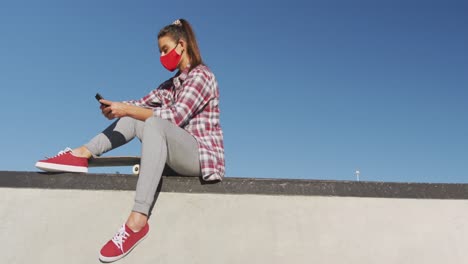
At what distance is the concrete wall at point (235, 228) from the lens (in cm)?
245

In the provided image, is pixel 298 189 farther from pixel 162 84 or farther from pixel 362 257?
pixel 162 84

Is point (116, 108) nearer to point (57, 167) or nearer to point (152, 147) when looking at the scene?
point (152, 147)

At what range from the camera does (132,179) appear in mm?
2559

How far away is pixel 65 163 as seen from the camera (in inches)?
99.9

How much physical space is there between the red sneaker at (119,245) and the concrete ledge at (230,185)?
0.35m

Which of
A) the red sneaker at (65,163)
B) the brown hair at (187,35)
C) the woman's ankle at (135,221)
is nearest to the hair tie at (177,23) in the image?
the brown hair at (187,35)

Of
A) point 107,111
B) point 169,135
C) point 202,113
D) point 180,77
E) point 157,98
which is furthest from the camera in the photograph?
point 157,98

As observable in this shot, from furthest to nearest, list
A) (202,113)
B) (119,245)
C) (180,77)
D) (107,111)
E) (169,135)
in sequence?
(180,77), (202,113), (107,111), (169,135), (119,245)

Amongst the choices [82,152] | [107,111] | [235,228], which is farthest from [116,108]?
[235,228]

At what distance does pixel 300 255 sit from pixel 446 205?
39.3 inches

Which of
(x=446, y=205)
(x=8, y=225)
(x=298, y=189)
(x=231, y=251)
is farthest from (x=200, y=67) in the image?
(x=446, y=205)

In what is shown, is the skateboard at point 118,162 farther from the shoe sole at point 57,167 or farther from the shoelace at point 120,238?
the shoelace at point 120,238

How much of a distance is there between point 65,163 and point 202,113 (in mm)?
871

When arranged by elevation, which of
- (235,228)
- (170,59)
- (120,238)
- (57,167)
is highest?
(170,59)
